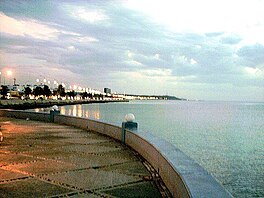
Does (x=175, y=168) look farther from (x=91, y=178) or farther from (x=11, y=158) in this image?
(x=11, y=158)

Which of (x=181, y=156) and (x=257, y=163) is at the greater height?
(x=181, y=156)

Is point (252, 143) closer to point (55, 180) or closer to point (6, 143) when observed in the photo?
point (6, 143)

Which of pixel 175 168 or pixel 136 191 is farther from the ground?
pixel 175 168

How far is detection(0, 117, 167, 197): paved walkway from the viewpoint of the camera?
21.0 feet

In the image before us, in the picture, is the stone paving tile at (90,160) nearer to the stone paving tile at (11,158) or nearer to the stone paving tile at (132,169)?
the stone paving tile at (132,169)

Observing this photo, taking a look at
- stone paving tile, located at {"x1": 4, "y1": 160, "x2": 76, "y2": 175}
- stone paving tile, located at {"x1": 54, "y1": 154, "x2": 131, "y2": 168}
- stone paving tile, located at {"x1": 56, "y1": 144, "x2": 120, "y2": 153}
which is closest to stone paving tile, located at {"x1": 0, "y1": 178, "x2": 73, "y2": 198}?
stone paving tile, located at {"x1": 4, "y1": 160, "x2": 76, "y2": 175}

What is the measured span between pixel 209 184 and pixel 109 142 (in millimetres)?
8049

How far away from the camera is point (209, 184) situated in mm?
4824

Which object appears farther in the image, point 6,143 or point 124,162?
point 6,143

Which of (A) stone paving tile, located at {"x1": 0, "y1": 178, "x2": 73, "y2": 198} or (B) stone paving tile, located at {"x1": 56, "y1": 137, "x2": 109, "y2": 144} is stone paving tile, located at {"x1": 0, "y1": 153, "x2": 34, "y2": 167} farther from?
(B) stone paving tile, located at {"x1": 56, "y1": 137, "x2": 109, "y2": 144}

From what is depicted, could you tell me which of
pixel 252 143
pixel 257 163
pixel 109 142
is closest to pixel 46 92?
pixel 252 143

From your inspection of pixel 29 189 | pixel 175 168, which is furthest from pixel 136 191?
pixel 29 189

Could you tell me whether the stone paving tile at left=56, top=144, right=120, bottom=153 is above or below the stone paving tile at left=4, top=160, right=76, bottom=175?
above

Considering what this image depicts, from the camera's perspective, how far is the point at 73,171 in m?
7.98
